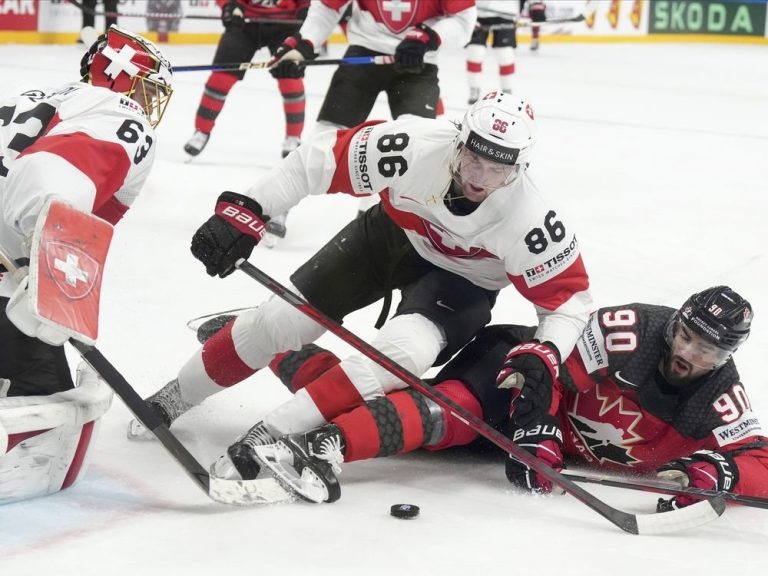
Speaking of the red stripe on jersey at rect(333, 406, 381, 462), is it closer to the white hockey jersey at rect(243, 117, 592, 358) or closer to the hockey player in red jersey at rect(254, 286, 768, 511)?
the hockey player in red jersey at rect(254, 286, 768, 511)

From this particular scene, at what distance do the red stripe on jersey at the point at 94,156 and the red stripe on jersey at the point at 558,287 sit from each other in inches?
34.9

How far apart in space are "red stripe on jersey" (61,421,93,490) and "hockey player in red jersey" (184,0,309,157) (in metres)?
3.46

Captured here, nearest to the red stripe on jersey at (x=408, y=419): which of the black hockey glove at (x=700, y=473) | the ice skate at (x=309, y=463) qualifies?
the ice skate at (x=309, y=463)

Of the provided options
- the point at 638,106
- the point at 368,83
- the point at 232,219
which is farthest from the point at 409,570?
the point at 638,106

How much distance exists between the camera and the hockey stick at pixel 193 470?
2.41 m

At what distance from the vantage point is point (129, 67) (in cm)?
269

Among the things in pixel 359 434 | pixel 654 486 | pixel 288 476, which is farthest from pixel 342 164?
pixel 654 486

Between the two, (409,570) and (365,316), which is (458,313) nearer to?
(409,570)

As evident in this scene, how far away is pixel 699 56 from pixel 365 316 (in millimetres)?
10513

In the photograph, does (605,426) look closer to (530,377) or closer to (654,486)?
(654,486)

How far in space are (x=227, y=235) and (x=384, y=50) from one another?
93.7 inches

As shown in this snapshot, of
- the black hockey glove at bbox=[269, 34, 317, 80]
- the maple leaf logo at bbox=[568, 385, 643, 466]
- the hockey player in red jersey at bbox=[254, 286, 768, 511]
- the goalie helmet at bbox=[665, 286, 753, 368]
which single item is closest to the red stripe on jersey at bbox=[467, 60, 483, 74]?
the black hockey glove at bbox=[269, 34, 317, 80]

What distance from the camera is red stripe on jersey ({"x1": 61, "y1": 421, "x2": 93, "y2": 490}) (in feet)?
8.12

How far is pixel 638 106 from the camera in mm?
9164
